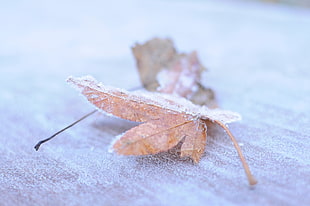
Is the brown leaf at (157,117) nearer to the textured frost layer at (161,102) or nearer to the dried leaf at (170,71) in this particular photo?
the textured frost layer at (161,102)

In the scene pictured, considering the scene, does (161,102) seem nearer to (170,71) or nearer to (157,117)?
(157,117)

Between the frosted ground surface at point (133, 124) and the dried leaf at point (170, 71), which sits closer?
the frosted ground surface at point (133, 124)

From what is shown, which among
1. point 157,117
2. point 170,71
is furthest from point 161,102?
point 170,71

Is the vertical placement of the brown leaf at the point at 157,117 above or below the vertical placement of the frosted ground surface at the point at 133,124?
above

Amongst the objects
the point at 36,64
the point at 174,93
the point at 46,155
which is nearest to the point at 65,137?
the point at 46,155

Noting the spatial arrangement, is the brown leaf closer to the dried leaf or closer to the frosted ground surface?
the frosted ground surface

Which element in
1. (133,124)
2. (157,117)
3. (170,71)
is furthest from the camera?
(170,71)

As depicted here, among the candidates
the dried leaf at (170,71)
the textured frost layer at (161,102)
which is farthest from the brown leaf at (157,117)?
the dried leaf at (170,71)
